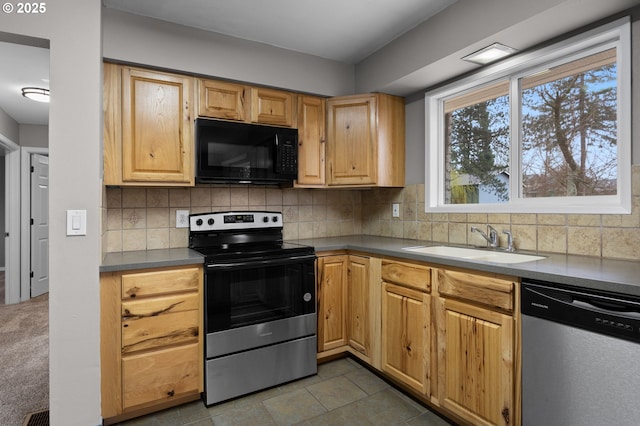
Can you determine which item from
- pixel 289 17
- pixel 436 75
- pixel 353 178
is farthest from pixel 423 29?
pixel 353 178

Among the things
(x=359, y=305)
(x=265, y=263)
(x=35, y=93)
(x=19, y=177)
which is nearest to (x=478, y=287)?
(x=359, y=305)

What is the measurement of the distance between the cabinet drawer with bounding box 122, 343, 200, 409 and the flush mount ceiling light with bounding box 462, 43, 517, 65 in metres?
2.40

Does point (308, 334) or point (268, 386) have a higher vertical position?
point (308, 334)

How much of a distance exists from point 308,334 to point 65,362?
4.43ft

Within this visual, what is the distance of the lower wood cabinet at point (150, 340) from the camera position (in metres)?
1.82

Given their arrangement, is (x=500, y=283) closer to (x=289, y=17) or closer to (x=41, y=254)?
(x=289, y=17)

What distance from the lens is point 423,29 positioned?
2264 mm

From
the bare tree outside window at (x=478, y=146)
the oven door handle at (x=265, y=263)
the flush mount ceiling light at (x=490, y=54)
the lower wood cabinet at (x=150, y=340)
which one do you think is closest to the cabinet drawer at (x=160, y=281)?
the lower wood cabinet at (x=150, y=340)

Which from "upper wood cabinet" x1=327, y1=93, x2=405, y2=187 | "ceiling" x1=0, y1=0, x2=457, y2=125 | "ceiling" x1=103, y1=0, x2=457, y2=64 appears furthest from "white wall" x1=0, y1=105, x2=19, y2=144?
"upper wood cabinet" x1=327, y1=93, x2=405, y2=187

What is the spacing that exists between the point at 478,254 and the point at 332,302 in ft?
3.47

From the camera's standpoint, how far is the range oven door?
2029 millimetres

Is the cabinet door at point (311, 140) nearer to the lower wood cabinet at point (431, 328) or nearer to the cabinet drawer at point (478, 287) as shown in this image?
the lower wood cabinet at point (431, 328)

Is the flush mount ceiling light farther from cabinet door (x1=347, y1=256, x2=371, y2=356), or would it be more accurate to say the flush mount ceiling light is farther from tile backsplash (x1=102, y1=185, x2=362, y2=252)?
tile backsplash (x1=102, y1=185, x2=362, y2=252)

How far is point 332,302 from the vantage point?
2531 mm
